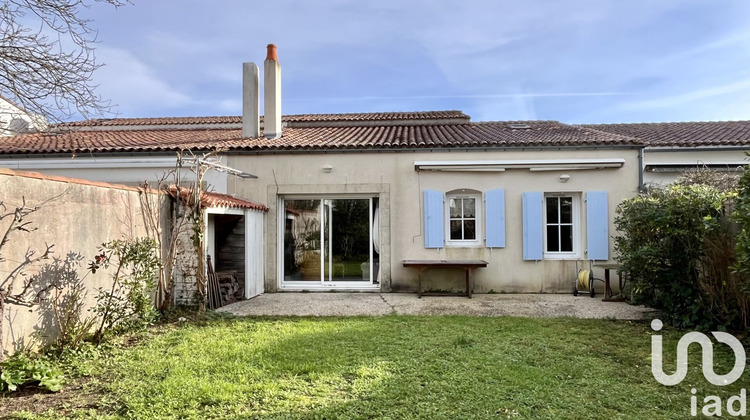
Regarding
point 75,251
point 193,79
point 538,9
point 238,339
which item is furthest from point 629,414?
point 193,79

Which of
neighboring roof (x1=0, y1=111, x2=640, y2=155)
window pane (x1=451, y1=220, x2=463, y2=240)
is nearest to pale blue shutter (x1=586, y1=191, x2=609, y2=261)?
neighboring roof (x1=0, y1=111, x2=640, y2=155)

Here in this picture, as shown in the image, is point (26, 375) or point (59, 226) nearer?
point (26, 375)

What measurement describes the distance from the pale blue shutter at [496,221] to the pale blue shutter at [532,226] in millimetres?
523

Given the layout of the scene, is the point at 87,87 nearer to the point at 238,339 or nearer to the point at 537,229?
the point at 238,339

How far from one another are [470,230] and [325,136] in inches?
195

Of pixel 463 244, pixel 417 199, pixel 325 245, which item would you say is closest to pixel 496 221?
pixel 463 244

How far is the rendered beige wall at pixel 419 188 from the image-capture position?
33.7 feet

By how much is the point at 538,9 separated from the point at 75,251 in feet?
34.0

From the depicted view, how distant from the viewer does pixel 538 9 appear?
10.0 m

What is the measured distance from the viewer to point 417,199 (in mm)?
10484

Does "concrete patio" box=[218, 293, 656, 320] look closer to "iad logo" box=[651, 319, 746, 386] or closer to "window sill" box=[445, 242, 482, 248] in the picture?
"window sill" box=[445, 242, 482, 248]

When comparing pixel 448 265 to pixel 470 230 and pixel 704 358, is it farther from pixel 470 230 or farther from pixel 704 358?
pixel 704 358

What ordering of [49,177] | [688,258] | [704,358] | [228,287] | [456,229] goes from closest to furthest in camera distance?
[49,177], [704,358], [688,258], [228,287], [456,229]

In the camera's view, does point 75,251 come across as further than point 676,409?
Yes
